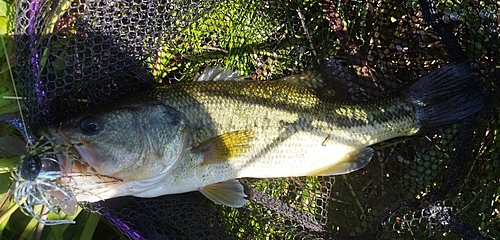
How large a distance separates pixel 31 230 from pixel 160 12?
1.49 m

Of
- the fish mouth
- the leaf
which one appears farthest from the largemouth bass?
the leaf

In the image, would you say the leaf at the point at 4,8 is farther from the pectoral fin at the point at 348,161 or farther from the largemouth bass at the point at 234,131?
the pectoral fin at the point at 348,161

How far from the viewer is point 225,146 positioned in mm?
2523

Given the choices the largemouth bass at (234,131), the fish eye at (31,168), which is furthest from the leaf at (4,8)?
the fish eye at (31,168)

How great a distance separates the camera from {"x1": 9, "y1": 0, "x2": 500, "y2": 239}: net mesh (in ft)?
8.48

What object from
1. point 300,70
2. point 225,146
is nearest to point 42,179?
point 225,146

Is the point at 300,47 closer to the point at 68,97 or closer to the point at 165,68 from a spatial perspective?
the point at 165,68

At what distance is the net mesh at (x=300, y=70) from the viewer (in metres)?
2.58

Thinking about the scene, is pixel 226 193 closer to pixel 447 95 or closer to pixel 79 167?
pixel 79 167

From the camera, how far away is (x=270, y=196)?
2934 mm

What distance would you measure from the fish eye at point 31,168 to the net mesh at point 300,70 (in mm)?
373

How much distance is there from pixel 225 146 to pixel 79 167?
725mm

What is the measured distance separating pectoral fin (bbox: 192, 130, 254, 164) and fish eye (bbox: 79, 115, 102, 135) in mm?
490

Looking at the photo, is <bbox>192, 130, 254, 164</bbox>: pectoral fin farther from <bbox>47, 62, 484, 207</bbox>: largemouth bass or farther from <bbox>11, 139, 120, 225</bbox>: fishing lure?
<bbox>11, 139, 120, 225</bbox>: fishing lure
